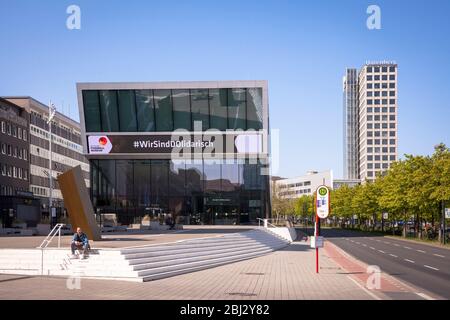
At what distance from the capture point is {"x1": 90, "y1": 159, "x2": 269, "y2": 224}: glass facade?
5475 centimetres

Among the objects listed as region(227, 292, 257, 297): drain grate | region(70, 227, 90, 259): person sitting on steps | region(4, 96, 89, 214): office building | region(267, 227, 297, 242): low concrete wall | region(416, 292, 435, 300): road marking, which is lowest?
region(267, 227, 297, 242): low concrete wall

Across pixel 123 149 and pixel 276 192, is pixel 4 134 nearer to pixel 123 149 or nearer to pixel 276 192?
pixel 123 149

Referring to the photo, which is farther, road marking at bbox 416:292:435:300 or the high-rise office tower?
the high-rise office tower

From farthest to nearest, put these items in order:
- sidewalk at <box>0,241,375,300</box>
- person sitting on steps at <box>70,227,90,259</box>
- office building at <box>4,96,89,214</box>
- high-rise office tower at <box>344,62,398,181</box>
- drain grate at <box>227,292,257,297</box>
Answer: high-rise office tower at <box>344,62,398,181</box> → office building at <box>4,96,89,214</box> → person sitting on steps at <box>70,227,90,259</box> → drain grate at <box>227,292,257,297</box> → sidewalk at <box>0,241,375,300</box>

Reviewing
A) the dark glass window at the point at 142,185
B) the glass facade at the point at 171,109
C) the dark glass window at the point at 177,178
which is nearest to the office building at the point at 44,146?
the dark glass window at the point at 142,185

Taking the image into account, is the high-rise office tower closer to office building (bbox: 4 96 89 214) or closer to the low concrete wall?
office building (bbox: 4 96 89 214)

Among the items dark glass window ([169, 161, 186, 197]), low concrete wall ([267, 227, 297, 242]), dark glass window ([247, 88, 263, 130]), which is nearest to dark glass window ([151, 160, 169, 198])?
dark glass window ([169, 161, 186, 197])

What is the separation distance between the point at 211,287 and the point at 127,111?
38.8 metres

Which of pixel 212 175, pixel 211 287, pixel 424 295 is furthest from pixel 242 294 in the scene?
pixel 212 175

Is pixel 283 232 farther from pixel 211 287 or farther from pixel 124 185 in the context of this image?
pixel 211 287

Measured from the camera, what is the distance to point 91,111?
177 feet

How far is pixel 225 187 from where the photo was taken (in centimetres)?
5522

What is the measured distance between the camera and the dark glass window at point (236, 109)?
52875 millimetres
